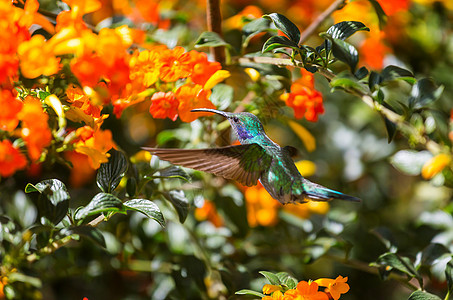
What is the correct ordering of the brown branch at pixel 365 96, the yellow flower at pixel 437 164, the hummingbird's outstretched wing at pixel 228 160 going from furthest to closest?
1. the yellow flower at pixel 437 164
2. the brown branch at pixel 365 96
3. the hummingbird's outstretched wing at pixel 228 160

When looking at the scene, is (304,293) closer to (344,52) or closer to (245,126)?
(245,126)

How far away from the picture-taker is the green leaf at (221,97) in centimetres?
108

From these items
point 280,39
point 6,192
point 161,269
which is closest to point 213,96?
point 280,39

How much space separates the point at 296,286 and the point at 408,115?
18.1 inches

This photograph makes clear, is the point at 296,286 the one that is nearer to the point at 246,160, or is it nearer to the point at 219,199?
the point at 246,160

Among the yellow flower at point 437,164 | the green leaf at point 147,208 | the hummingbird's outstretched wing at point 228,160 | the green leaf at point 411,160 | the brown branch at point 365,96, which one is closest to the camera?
the hummingbird's outstretched wing at point 228,160

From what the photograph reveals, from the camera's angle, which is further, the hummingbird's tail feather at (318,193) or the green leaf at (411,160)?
the green leaf at (411,160)

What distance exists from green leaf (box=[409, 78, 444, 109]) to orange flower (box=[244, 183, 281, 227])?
0.55 meters

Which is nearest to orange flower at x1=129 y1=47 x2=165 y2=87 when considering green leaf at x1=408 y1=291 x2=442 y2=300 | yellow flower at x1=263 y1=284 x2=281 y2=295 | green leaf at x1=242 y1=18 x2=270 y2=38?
green leaf at x1=242 y1=18 x2=270 y2=38

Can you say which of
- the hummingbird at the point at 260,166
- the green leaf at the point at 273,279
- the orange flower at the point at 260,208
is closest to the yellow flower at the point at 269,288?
the green leaf at the point at 273,279

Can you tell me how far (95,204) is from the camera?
0.83 meters

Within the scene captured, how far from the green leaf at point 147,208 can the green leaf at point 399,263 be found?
0.48 metres

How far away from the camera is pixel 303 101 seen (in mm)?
1052

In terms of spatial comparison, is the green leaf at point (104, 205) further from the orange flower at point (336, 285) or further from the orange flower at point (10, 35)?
the orange flower at point (336, 285)
